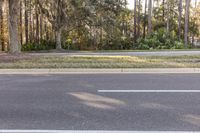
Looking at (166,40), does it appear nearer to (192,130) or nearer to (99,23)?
(99,23)

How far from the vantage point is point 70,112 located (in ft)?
20.8

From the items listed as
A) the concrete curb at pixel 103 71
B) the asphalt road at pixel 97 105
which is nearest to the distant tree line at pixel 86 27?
the concrete curb at pixel 103 71

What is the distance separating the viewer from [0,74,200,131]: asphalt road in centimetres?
556

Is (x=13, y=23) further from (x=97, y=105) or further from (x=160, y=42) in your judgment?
(x=160, y=42)

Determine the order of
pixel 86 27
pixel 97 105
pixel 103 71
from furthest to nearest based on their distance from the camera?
pixel 86 27
pixel 103 71
pixel 97 105

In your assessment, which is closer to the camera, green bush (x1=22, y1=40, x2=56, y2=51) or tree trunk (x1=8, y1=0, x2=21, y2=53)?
tree trunk (x1=8, y1=0, x2=21, y2=53)

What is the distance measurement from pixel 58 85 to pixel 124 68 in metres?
3.95

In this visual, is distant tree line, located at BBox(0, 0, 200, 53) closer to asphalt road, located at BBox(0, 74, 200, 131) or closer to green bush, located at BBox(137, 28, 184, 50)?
green bush, located at BBox(137, 28, 184, 50)

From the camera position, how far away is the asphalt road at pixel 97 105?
556 centimetres

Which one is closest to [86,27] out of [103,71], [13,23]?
[13,23]

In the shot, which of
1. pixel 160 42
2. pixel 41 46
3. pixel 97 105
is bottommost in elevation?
pixel 97 105

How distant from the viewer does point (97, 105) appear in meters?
6.86

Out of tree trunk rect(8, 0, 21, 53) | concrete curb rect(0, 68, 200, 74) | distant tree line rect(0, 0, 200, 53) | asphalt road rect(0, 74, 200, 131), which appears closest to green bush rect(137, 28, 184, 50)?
distant tree line rect(0, 0, 200, 53)

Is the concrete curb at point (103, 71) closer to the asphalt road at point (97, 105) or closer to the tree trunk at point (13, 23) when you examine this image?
the asphalt road at point (97, 105)
